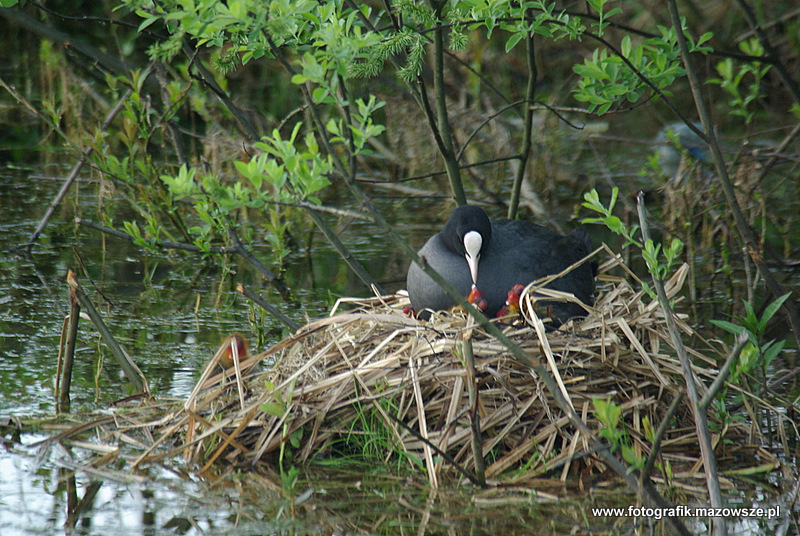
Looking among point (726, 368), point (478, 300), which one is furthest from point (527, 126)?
point (726, 368)

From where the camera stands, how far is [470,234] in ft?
9.95

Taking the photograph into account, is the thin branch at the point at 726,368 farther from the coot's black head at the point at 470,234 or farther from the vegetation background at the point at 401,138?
the coot's black head at the point at 470,234

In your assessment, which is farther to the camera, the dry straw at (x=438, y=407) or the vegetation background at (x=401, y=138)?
the dry straw at (x=438, y=407)

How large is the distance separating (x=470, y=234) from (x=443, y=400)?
62 centimetres

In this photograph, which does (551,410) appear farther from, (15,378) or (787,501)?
(15,378)

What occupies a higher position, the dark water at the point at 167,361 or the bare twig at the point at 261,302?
the bare twig at the point at 261,302

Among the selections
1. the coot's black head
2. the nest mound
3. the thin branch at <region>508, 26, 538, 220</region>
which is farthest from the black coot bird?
the thin branch at <region>508, 26, 538, 220</region>

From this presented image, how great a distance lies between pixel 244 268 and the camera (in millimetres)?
4730

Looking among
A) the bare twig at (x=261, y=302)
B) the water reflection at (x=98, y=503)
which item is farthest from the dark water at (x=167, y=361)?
the bare twig at (x=261, y=302)

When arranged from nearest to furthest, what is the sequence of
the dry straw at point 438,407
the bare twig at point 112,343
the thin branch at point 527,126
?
the dry straw at point 438,407 → the bare twig at point 112,343 → the thin branch at point 527,126

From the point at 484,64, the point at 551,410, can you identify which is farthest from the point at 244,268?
the point at 484,64

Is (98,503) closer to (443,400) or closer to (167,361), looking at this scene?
(443,400)

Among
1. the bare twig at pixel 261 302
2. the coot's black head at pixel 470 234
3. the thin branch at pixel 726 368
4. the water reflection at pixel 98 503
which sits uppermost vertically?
the coot's black head at pixel 470 234

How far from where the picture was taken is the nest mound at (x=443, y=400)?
2.56m
